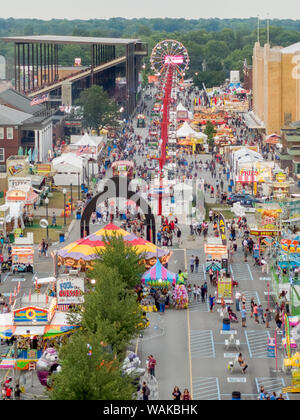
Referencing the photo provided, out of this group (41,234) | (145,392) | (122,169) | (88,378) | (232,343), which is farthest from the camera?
(122,169)

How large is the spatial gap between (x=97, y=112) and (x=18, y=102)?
1492cm

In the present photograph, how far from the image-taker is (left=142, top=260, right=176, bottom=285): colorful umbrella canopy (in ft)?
196

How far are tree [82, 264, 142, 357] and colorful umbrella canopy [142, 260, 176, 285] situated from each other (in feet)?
30.6

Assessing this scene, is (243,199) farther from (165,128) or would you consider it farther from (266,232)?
(165,128)

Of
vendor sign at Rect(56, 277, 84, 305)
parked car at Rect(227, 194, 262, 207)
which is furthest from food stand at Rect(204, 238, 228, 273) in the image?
parked car at Rect(227, 194, 262, 207)

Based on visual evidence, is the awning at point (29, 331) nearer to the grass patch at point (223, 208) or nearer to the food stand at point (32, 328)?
the food stand at point (32, 328)

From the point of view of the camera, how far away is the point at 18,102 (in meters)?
129

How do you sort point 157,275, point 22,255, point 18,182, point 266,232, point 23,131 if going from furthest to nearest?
point 23,131 < point 18,182 < point 266,232 < point 22,255 < point 157,275

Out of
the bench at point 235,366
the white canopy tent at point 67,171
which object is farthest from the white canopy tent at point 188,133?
the bench at point 235,366

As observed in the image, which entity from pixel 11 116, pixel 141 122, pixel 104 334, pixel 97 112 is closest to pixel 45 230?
pixel 104 334

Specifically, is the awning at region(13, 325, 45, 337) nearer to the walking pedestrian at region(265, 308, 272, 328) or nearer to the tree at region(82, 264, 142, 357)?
the tree at region(82, 264, 142, 357)
